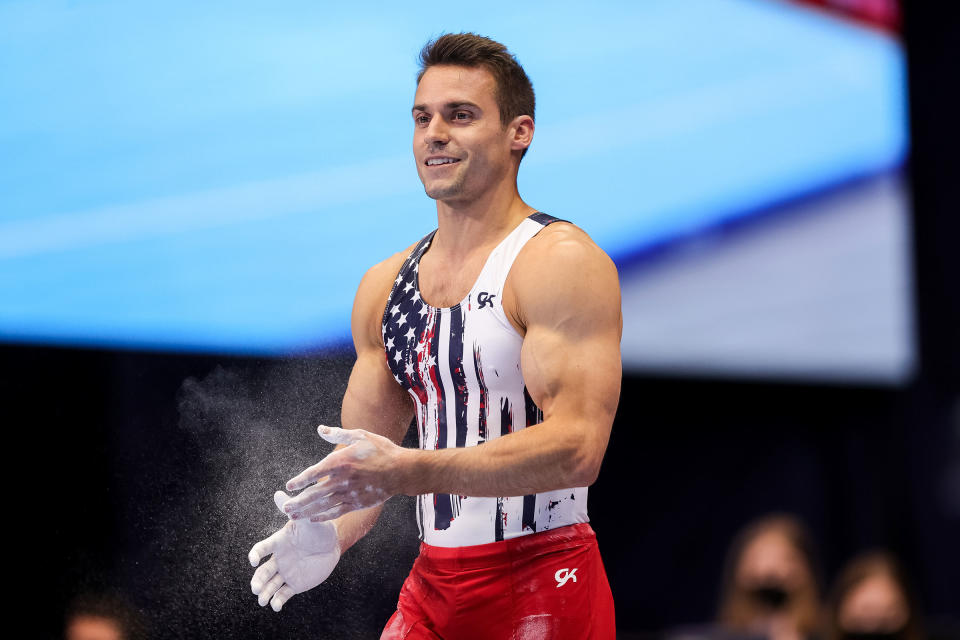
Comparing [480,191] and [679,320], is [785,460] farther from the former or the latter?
[480,191]

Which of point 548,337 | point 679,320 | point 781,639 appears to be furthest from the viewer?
point 679,320

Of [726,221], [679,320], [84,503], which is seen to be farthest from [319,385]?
[726,221]

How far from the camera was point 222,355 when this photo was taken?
3113 mm

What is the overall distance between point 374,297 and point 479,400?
43 cm

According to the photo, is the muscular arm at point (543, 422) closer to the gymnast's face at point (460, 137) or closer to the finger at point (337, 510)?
the finger at point (337, 510)

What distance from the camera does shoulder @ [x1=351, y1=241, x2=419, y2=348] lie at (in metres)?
2.49

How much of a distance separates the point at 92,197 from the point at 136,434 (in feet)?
2.28

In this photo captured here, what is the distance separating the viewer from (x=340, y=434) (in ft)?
6.28

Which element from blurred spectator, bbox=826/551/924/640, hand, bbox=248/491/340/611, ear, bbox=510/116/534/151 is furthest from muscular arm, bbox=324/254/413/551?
blurred spectator, bbox=826/551/924/640

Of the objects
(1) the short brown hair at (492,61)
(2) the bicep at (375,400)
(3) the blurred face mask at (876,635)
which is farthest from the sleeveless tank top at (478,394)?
(3) the blurred face mask at (876,635)

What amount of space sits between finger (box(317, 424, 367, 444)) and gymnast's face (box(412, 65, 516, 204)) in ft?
2.10

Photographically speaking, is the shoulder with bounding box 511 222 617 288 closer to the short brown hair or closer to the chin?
the chin

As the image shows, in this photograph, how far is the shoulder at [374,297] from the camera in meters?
2.49

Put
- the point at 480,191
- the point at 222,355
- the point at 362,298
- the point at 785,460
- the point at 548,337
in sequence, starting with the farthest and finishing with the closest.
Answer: the point at 785,460, the point at 222,355, the point at 362,298, the point at 480,191, the point at 548,337
